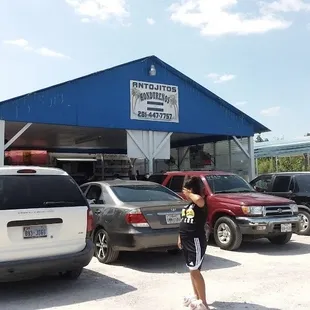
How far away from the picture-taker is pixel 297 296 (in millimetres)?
5879

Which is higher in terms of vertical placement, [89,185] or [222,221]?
[89,185]

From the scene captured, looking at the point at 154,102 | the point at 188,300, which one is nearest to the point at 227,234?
the point at 188,300

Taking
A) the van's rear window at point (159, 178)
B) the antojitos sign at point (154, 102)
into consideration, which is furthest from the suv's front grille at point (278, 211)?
the antojitos sign at point (154, 102)

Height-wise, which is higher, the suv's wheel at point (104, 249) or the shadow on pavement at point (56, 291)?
the suv's wheel at point (104, 249)

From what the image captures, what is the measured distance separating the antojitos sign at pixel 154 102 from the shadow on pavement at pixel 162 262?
27.5 ft

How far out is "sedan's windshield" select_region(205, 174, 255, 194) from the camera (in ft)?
35.1

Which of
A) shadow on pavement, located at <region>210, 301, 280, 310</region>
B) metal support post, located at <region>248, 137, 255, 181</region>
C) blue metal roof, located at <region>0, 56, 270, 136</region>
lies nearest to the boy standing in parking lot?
shadow on pavement, located at <region>210, 301, 280, 310</region>

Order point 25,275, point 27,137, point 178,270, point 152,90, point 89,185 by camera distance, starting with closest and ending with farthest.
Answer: point 25,275 → point 178,270 → point 89,185 → point 152,90 → point 27,137

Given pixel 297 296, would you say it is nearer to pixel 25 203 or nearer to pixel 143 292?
pixel 143 292

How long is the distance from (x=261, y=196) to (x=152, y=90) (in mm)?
8020

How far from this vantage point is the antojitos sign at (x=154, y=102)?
54.5ft

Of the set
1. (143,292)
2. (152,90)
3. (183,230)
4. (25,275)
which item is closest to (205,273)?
(143,292)

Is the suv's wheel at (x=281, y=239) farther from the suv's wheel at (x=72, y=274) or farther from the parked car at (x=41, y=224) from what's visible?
the parked car at (x=41, y=224)

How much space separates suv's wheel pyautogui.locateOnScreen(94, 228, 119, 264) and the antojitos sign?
8.69 m
